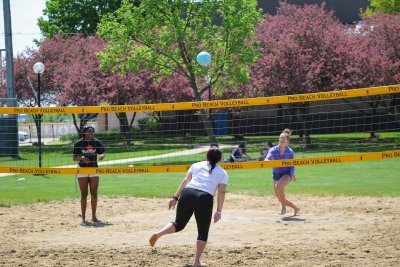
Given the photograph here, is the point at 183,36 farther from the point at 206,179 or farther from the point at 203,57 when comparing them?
the point at 206,179

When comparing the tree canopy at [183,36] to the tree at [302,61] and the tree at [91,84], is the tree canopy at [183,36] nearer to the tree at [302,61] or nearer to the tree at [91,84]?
the tree at [302,61]

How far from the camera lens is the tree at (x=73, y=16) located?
50438 millimetres

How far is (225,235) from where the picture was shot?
1097 centimetres

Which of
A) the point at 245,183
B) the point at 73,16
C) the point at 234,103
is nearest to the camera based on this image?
the point at 234,103

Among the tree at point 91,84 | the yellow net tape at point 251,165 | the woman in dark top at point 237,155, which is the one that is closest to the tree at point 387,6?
the tree at point 91,84

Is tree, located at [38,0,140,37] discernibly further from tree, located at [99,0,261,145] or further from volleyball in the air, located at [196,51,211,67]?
volleyball in the air, located at [196,51,211,67]

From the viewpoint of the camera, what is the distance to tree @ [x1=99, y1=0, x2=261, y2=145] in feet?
91.1

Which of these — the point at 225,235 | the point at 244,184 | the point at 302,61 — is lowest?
the point at 225,235

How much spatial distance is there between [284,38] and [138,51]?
352 inches

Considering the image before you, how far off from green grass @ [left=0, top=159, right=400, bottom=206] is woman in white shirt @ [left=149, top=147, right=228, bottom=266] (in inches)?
321

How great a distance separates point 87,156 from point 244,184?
6.98 m

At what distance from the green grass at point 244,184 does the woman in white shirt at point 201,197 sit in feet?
26.8

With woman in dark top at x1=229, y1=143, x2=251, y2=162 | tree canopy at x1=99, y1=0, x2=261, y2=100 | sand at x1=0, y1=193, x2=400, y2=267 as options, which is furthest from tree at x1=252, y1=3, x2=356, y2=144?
sand at x1=0, y1=193, x2=400, y2=267

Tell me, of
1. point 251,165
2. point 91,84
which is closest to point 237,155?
point 251,165
